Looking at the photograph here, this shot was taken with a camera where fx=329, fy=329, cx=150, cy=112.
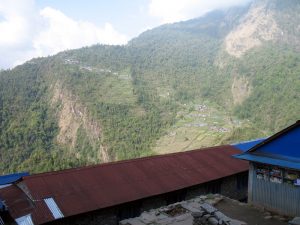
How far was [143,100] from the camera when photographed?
3423 inches

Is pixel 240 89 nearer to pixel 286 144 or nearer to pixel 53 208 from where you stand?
pixel 286 144

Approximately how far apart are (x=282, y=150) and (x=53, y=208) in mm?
8837

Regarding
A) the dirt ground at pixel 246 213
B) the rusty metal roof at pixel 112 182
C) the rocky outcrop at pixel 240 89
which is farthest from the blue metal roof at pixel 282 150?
the rocky outcrop at pixel 240 89

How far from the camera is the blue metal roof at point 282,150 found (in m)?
12.3

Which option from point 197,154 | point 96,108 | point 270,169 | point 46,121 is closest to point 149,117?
point 96,108

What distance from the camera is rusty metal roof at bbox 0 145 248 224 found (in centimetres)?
1214

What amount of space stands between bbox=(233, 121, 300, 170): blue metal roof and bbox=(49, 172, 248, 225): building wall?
3.34 meters

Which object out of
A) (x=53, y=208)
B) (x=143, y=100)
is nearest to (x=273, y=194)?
(x=53, y=208)

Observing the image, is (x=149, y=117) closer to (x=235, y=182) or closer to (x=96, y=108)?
(x=96, y=108)

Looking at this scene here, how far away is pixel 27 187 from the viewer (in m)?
12.6

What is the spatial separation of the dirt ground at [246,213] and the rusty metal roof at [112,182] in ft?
7.16

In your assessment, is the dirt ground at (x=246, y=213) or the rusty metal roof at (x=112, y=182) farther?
the rusty metal roof at (x=112, y=182)

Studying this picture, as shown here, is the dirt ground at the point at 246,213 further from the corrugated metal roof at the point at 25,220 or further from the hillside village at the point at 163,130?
the corrugated metal roof at the point at 25,220

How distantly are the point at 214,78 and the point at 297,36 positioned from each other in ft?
129
